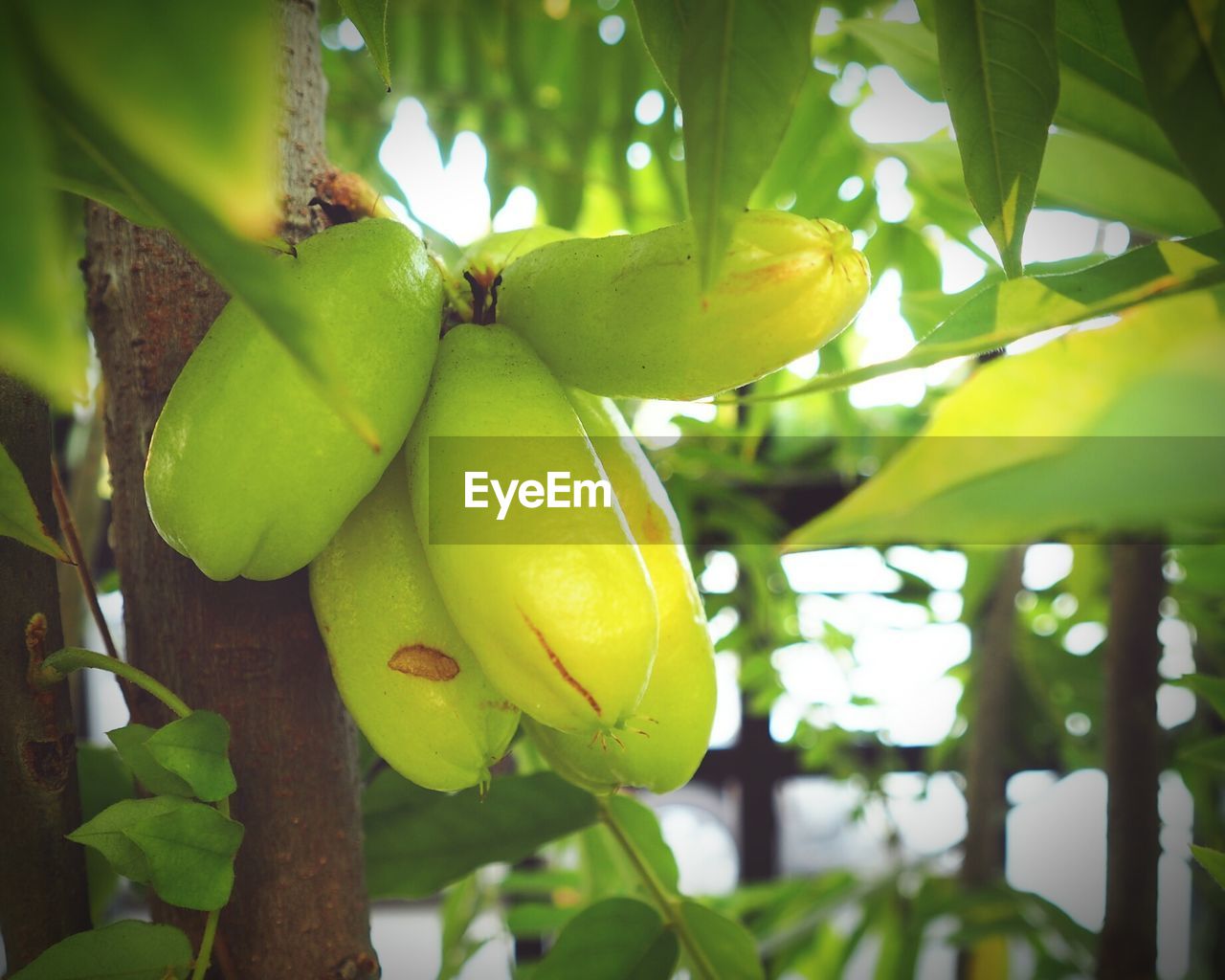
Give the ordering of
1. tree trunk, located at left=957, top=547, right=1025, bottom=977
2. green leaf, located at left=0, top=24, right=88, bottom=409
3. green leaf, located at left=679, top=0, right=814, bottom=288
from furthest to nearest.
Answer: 1. tree trunk, located at left=957, top=547, right=1025, bottom=977
2. green leaf, located at left=679, top=0, right=814, bottom=288
3. green leaf, located at left=0, top=24, right=88, bottom=409

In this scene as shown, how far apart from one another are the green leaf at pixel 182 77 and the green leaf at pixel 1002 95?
28cm

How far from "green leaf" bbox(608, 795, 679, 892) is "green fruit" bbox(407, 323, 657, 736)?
0.27m

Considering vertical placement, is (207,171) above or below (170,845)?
above

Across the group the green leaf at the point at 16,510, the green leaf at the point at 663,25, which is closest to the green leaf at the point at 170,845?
the green leaf at the point at 16,510

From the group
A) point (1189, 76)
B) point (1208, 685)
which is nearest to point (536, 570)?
point (1189, 76)

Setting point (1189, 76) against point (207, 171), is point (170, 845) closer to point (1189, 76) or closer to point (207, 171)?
point (207, 171)

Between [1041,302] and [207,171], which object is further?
[1041,302]

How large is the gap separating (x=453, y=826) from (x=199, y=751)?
24cm

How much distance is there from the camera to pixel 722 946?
1.83 ft

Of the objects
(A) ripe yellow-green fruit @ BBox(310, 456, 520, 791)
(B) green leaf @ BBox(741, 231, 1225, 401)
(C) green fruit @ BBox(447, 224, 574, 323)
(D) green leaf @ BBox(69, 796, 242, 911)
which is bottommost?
(D) green leaf @ BBox(69, 796, 242, 911)

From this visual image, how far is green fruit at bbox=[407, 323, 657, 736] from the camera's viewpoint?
1.14 feet

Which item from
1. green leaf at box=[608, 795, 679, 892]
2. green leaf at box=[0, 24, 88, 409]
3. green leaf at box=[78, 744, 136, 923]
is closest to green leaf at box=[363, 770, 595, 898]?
green leaf at box=[608, 795, 679, 892]

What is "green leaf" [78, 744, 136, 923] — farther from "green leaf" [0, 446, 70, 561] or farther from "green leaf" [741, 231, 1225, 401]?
"green leaf" [741, 231, 1225, 401]

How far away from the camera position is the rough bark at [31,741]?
405 mm
